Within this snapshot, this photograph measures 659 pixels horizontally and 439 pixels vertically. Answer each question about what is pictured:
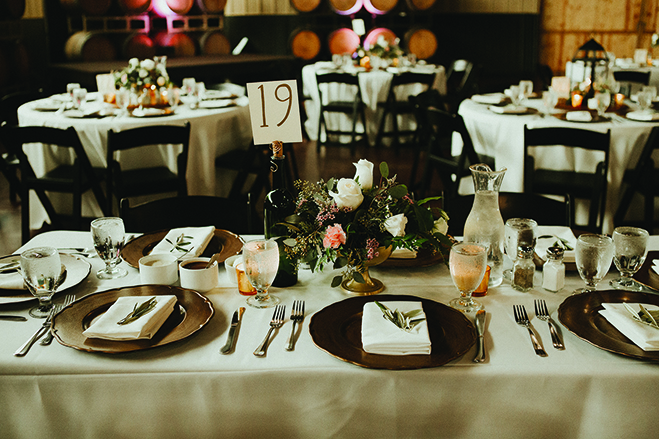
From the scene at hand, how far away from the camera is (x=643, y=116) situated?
138 inches

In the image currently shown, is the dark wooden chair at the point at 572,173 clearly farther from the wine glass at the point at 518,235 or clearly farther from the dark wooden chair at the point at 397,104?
the dark wooden chair at the point at 397,104

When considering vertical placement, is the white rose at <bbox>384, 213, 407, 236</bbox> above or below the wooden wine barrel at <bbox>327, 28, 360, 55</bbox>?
below

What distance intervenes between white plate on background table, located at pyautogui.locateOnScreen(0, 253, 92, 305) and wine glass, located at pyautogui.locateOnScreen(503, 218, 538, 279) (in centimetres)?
108

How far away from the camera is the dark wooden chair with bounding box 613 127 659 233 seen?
10.6 ft

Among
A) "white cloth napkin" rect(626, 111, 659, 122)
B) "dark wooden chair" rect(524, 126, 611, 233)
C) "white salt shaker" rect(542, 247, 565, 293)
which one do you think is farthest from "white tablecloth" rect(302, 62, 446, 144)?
"white salt shaker" rect(542, 247, 565, 293)

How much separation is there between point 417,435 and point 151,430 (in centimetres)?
51

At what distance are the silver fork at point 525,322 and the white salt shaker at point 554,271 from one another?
15 centimetres

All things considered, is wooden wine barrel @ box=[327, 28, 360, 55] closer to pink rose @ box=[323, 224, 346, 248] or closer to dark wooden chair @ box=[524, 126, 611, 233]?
dark wooden chair @ box=[524, 126, 611, 233]

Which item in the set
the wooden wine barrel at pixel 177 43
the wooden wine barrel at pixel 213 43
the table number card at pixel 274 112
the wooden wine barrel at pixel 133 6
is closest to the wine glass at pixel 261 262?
the table number card at pixel 274 112

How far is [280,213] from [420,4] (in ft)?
25.9

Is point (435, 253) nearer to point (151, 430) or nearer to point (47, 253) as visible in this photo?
point (151, 430)

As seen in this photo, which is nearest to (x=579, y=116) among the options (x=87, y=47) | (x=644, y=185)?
(x=644, y=185)

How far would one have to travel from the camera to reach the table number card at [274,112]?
4.86 feet

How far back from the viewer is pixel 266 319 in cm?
135
